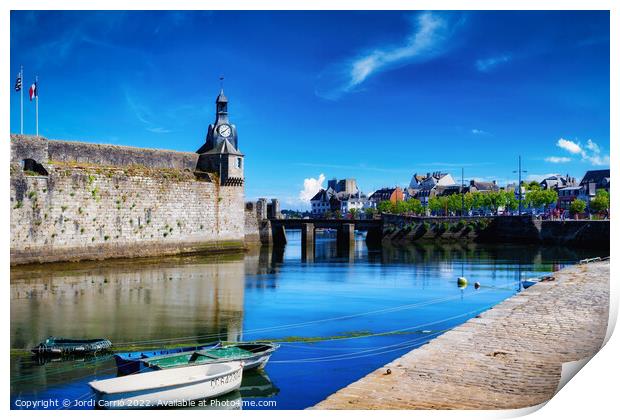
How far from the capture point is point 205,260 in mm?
30594

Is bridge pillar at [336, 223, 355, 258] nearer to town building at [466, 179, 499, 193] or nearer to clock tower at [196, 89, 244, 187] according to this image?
clock tower at [196, 89, 244, 187]

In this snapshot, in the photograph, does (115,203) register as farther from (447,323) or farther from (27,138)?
(447,323)

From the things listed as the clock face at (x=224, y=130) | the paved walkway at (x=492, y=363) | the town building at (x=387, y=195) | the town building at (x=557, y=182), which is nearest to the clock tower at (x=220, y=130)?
the clock face at (x=224, y=130)

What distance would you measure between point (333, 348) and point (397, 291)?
8444 mm

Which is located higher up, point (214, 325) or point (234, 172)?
point (234, 172)

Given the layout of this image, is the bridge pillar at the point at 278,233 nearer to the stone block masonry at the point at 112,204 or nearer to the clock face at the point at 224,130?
the stone block masonry at the point at 112,204

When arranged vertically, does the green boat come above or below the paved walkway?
below

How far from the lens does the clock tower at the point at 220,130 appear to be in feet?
128

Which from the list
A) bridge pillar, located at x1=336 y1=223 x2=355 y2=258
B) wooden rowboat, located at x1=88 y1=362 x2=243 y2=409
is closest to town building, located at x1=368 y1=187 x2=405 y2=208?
bridge pillar, located at x1=336 y1=223 x2=355 y2=258

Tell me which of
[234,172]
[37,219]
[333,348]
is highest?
[234,172]

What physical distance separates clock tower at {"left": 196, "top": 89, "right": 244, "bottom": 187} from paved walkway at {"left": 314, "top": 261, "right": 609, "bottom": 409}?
26.7 metres

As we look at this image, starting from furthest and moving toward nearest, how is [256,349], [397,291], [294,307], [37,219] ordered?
[37,219], [397,291], [294,307], [256,349]

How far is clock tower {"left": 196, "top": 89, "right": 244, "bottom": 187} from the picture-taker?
3744 centimetres
